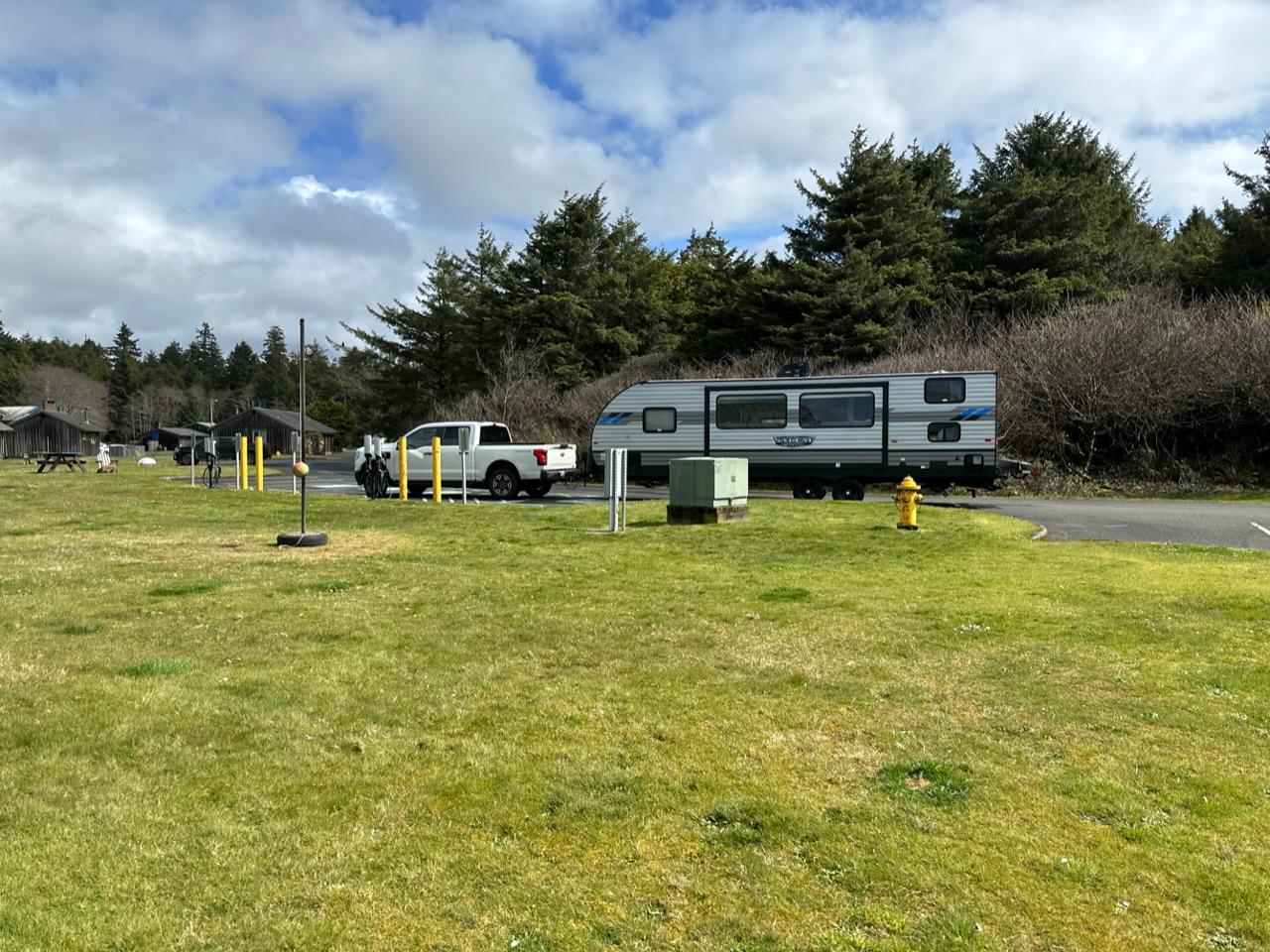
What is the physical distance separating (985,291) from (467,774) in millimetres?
36886

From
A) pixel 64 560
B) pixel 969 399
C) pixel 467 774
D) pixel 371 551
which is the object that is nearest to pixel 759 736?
pixel 467 774

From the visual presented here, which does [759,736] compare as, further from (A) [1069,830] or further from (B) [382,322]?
(B) [382,322]

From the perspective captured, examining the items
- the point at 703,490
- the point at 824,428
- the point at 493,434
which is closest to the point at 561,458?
the point at 493,434

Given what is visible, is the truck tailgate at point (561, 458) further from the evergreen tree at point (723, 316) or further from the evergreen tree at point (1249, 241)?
the evergreen tree at point (1249, 241)

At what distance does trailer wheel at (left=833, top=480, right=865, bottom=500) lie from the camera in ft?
69.6

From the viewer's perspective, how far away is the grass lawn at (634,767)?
285cm

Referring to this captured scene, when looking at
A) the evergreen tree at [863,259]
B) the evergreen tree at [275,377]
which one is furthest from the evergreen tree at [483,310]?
the evergreen tree at [275,377]

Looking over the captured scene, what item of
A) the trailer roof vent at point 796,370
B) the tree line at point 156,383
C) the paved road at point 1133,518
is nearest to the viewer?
the paved road at point 1133,518

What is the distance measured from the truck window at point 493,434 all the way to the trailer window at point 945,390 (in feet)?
33.2

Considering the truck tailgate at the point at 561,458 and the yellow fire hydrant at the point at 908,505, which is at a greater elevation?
the truck tailgate at the point at 561,458

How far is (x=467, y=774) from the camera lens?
3.98 m

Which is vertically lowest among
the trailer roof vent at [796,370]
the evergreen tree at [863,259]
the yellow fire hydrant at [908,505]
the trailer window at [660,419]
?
the yellow fire hydrant at [908,505]

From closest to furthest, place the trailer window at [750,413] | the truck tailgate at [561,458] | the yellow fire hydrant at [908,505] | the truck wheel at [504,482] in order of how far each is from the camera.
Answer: the yellow fire hydrant at [908,505]
the trailer window at [750,413]
the truck tailgate at [561,458]
the truck wheel at [504,482]

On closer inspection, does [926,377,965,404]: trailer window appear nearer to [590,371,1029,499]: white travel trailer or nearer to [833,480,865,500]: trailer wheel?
[590,371,1029,499]: white travel trailer
